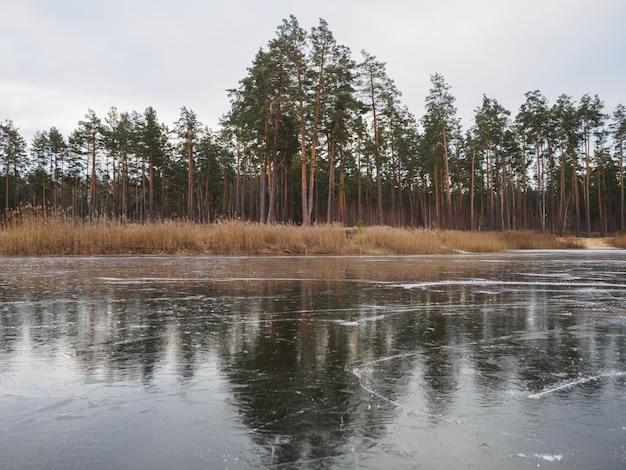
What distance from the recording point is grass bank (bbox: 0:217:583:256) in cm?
1635

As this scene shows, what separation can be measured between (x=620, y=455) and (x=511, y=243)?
95.6 ft

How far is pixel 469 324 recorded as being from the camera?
4.44 m

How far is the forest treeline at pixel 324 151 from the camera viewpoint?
1332 inches

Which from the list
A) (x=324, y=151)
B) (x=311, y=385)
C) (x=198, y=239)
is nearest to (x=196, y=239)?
(x=198, y=239)

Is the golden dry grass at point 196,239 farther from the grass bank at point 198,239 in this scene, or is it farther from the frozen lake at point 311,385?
the frozen lake at point 311,385

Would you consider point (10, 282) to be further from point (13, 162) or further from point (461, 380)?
point (13, 162)

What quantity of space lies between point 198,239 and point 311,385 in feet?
53.4

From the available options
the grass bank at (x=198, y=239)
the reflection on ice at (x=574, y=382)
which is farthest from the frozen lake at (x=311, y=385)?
the grass bank at (x=198, y=239)

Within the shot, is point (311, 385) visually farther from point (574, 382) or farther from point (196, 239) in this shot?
point (196, 239)

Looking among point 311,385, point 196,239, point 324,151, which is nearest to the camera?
point 311,385

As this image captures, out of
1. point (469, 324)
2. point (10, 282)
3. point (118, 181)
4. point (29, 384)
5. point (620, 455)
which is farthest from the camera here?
point (118, 181)

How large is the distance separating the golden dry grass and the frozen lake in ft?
40.8

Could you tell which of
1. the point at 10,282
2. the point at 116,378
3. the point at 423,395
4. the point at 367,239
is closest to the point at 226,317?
the point at 116,378

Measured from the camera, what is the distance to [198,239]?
18.2 metres
